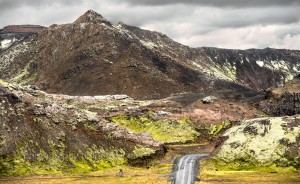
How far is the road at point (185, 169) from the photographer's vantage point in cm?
8962

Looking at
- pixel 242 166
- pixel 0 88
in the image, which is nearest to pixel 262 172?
pixel 242 166

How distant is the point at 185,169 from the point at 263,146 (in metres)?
20.8

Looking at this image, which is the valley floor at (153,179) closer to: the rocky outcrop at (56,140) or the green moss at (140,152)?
the rocky outcrop at (56,140)

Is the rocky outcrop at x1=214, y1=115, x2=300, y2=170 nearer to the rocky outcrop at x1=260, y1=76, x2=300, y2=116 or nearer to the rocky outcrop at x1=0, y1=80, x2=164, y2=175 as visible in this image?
the rocky outcrop at x1=0, y1=80, x2=164, y2=175

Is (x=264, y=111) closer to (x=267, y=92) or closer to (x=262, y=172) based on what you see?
(x=267, y=92)

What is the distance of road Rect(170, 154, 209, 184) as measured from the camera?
294ft

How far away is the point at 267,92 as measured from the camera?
603 ft

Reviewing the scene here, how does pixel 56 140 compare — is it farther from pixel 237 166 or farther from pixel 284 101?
pixel 284 101

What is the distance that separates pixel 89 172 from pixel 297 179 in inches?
1830

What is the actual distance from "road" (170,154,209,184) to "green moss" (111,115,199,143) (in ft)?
102

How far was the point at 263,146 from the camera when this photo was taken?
104 meters

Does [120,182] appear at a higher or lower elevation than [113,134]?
lower

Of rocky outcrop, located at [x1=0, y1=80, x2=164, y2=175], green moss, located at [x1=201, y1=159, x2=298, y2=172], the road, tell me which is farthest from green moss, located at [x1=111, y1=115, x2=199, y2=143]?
green moss, located at [x1=201, y1=159, x2=298, y2=172]

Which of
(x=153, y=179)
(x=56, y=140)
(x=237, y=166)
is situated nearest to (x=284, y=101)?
(x=237, y=166)
